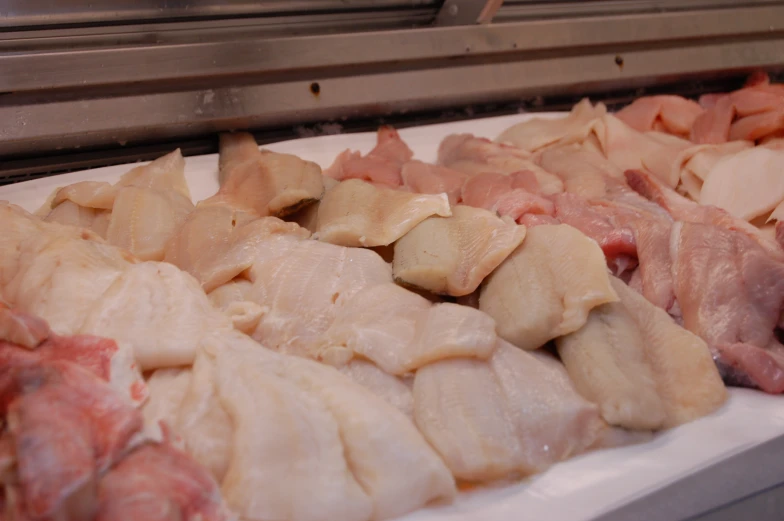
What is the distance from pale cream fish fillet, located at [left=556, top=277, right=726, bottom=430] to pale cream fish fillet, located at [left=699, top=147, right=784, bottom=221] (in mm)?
956

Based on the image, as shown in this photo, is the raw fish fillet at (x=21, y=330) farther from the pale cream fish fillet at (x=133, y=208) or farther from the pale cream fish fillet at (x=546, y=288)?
the pale cream fish fillet at (x=546, y=288)

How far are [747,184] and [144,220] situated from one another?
2401 mm

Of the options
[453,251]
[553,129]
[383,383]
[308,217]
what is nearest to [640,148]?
[553,129]

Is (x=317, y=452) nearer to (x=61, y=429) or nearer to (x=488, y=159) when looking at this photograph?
(x=61, y=429)

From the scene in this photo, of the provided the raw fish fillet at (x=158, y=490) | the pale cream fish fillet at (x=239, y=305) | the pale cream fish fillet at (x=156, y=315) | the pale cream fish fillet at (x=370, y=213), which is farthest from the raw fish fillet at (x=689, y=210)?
the raw fish fillet at (x=158, y=490)

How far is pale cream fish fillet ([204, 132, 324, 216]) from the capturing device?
86.9 inches

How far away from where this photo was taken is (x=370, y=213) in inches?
83.0

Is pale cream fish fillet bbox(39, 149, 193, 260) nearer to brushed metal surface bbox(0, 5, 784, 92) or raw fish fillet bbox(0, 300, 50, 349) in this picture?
brushed metal surface bbox(0, 5, 784, 92)

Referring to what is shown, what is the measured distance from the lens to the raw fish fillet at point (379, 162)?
2621 mm

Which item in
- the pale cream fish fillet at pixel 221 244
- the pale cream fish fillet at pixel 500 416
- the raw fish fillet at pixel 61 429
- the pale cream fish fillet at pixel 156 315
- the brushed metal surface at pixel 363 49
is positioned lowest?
the pale cream fish fillet at pixel 500 416

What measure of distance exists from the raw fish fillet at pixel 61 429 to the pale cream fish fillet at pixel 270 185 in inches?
40.3

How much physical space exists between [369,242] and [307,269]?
25cm

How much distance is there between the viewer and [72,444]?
3.74 ft

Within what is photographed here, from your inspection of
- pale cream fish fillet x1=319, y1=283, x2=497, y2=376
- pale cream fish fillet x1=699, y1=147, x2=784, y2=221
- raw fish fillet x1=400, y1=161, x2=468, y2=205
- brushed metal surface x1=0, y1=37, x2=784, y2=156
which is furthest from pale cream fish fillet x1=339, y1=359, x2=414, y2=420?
pale cream fish fillet x1=699, y1=147, x2=784, y2=221
